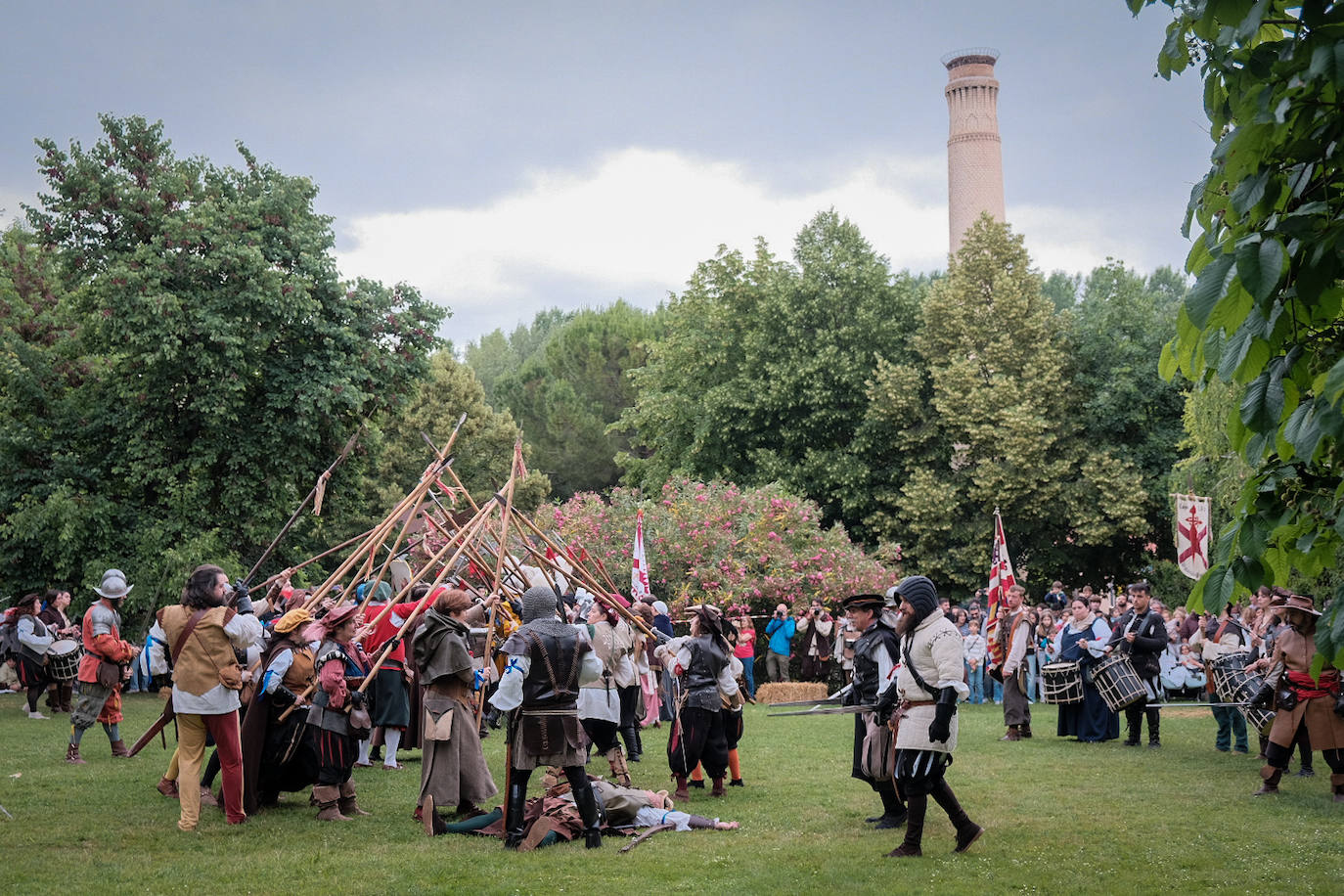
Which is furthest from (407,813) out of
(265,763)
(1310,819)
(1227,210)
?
(1227,210)

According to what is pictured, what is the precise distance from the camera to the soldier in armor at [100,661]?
40.4 feet

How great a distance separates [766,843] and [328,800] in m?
3.64

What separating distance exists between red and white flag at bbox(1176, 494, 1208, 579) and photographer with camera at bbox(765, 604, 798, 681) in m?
8.04

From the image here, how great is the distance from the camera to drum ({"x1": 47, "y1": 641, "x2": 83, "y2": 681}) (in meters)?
16.2

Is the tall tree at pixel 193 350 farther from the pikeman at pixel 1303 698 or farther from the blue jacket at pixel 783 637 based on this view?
the pikeman at pixel 1303 698

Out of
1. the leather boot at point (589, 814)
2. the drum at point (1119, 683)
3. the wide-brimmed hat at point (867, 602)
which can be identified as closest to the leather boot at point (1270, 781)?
the drum at point (1119, 683)

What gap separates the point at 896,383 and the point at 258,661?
84.0 ft

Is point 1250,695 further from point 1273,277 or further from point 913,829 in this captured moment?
point 1273,277

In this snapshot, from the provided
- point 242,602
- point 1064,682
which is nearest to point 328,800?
point 242,602

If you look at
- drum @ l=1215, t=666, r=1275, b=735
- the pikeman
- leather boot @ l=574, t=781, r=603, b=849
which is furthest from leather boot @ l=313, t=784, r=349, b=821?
drum @ l=1215, t=666, r=1275, b=735

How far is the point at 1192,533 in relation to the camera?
17.5 meters

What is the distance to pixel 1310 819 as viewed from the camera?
9320 millimetres

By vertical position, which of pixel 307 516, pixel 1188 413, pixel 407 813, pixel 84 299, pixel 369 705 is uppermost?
pixel 84 299

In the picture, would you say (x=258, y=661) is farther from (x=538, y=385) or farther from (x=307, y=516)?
(x=538, y=385)
